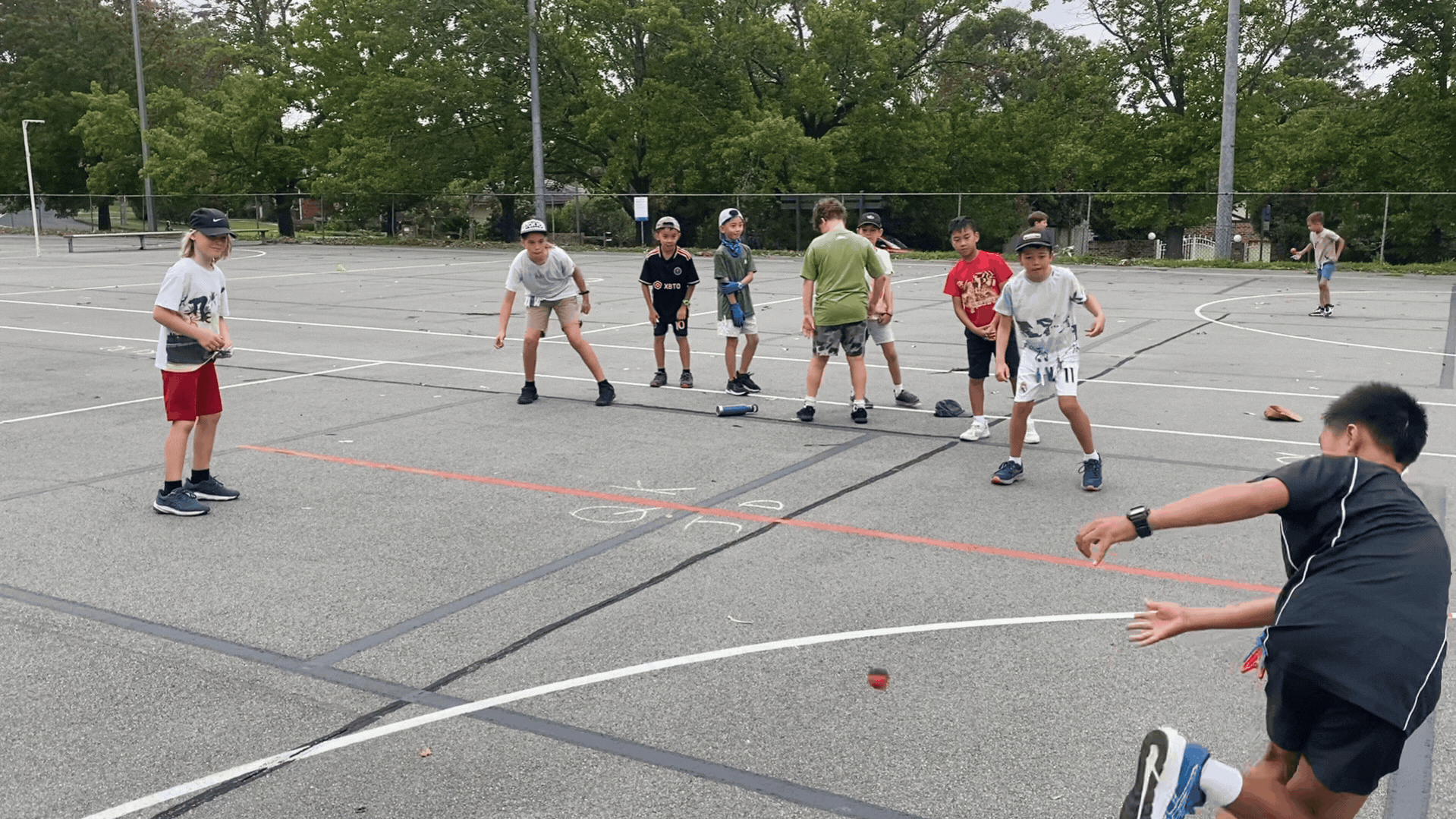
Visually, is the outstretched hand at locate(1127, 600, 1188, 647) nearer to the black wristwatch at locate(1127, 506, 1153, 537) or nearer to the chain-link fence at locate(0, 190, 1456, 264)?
the black wristwatch at locate(1127, 506, 1153, 537)

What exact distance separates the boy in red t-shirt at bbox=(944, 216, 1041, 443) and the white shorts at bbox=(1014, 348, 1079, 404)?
3.54 ft

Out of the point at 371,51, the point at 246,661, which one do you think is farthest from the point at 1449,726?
the point at 371,51

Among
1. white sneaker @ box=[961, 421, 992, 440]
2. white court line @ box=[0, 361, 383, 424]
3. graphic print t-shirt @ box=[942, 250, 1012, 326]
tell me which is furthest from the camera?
white court line @ box=[0, 361, 383, 424]

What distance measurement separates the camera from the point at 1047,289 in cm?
832

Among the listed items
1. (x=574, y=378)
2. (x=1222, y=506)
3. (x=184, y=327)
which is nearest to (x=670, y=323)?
(x=574, y=378)

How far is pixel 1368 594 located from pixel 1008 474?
210 inches

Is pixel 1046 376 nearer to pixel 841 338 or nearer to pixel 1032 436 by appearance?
pixel 1032 436

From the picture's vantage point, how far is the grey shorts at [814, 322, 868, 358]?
34.7 ft

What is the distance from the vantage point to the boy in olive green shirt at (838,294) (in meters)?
10.4

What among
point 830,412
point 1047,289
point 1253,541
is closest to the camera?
point 1253,541

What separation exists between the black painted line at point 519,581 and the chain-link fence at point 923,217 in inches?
1036

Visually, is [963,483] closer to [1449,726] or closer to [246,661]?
[1449,726]

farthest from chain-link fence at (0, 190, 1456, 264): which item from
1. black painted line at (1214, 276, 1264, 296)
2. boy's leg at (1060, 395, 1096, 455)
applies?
boy's leg at (1060, 395, 1096, 455)

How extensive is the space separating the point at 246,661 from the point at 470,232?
4127 cm
